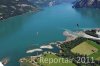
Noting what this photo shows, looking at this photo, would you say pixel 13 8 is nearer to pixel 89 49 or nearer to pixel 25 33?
pixel 25 33

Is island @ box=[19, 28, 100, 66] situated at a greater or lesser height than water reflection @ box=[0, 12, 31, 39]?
greater

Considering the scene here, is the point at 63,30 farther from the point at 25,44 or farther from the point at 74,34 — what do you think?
the point at 25,44

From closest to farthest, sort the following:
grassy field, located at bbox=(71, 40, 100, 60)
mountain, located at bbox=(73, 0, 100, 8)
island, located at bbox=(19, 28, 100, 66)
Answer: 1. island, located at bbox=(19, 28, 100, 66)
2. grassy field, located at bbox=(71, 40, 100, 60)
3. mountain, located at bbox=(73, 0, 100, 8)

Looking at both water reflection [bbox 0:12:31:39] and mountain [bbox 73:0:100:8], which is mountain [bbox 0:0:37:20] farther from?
mountain [bbox 73:0:100:8]

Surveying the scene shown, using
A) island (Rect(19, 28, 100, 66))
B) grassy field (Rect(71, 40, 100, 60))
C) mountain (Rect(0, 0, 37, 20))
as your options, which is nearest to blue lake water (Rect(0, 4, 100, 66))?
island (Rect(19, 28, 100, 66))

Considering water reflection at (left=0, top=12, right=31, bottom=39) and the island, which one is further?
water reflection at (left=0, top=12, right=31, bottom=39)

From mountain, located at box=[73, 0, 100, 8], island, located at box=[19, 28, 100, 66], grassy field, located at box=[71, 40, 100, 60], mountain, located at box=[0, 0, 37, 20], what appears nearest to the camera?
island, located at box=[19, 28, 100, 66]

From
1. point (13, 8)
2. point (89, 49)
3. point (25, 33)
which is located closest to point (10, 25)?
point (25, 33)
